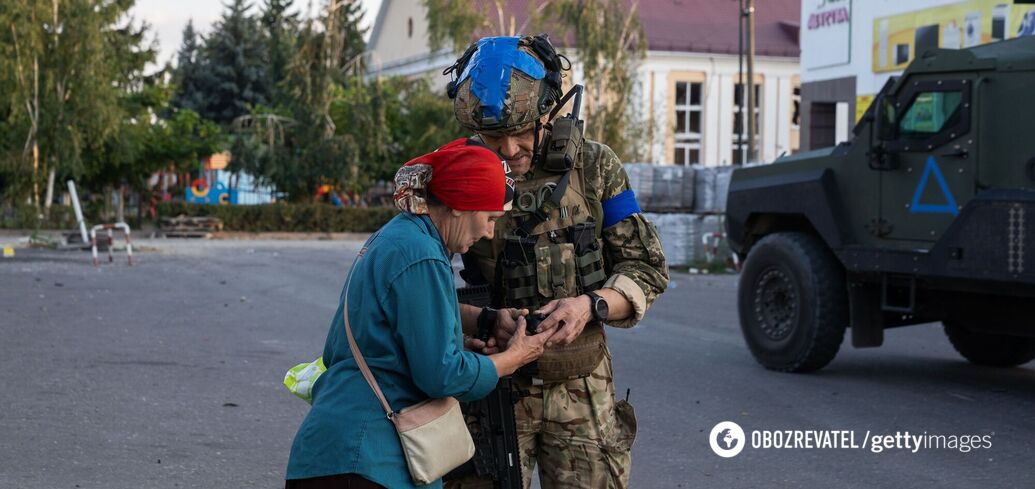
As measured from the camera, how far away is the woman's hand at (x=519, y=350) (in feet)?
10.7

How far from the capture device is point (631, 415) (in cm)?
378

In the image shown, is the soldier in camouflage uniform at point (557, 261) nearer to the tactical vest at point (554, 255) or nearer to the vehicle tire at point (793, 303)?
the tactical vest at point (554, 255)

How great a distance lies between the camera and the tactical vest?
144 inches

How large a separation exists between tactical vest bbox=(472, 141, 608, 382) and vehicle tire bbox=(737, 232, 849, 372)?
6460 millimetres

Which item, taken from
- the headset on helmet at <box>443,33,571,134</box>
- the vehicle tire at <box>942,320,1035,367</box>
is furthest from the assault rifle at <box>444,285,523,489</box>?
the vehicle tire at <box>942,320,1035,367</box>

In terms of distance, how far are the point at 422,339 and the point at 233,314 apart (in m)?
11.8

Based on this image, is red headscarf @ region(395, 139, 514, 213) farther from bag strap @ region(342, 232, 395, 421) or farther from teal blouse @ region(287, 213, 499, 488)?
bag strap @ region(342, 232, 395, 421)

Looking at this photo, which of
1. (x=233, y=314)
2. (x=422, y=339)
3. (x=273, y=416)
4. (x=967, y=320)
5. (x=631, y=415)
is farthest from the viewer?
(x=233, y=314)

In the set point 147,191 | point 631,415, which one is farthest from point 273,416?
point 147,191

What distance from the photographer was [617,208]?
3.77 m

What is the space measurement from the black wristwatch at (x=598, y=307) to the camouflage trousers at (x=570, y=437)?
22 cm

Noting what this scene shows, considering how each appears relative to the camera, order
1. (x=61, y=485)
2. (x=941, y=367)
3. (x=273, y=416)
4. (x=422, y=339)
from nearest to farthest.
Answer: (x=422, y=339) < (x=61, y=485) < (x=273, y=416) < (x=941, y=367)

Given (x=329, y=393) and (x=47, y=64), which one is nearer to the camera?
(x=329, y=393)

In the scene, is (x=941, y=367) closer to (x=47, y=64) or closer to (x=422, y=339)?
(x=422, y=339)
